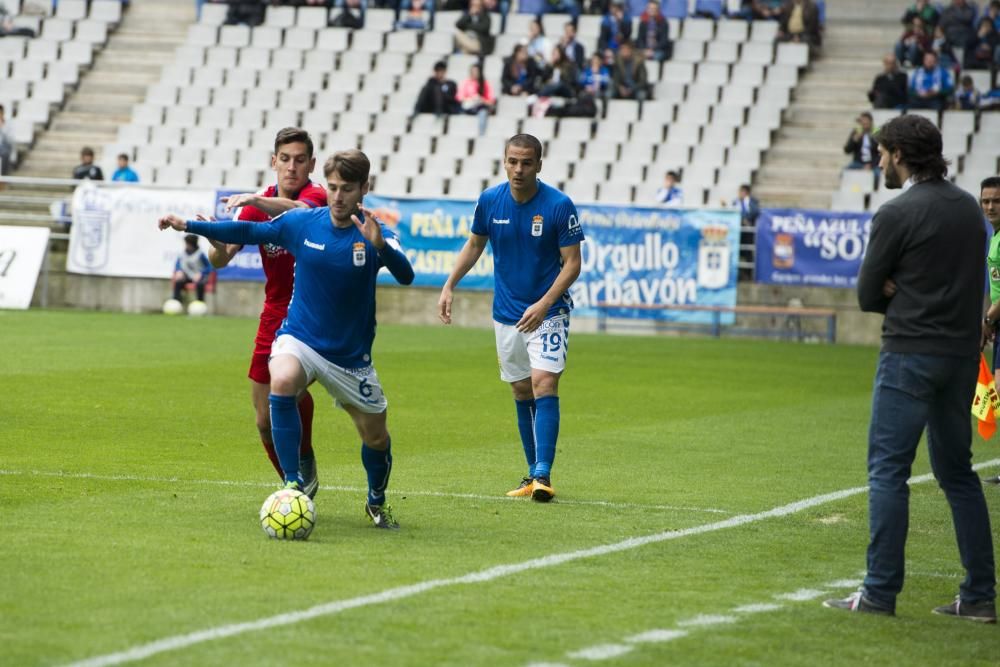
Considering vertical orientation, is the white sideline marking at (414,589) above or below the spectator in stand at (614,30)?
below

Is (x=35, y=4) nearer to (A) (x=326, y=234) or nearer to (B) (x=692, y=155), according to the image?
(B) (x=692, y=155)

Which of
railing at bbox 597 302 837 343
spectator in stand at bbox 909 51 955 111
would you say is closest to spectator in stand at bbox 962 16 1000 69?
spectator in stand at bbox 909 51 955 111

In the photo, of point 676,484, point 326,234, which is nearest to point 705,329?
point 676,484

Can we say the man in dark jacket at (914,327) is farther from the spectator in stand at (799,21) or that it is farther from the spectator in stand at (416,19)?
the spectator in stand at (416,19)

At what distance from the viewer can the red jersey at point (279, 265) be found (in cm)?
902

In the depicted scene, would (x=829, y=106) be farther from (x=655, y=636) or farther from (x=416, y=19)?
(x=655, y=636)

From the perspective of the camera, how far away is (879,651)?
6.21m

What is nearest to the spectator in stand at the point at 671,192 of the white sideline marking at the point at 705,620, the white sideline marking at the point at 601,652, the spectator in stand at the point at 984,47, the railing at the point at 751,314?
the railing at the point at 751,314

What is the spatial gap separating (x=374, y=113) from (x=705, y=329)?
8835mm

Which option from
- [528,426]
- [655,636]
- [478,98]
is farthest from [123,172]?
[655,636]

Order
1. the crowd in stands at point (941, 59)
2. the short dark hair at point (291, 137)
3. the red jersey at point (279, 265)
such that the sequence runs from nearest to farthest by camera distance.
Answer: the short dark hair at point (291, 137)
the red jersey at point (279, 265)
the crowd in stands at point (941, 59)

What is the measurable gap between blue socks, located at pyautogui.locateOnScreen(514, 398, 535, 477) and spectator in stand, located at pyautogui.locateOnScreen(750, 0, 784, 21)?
2381 centimetres

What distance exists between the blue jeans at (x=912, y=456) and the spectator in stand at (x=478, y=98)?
25.3 metres

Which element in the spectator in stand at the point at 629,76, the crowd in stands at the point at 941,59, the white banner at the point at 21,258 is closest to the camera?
the white banner at the point at 21,258
